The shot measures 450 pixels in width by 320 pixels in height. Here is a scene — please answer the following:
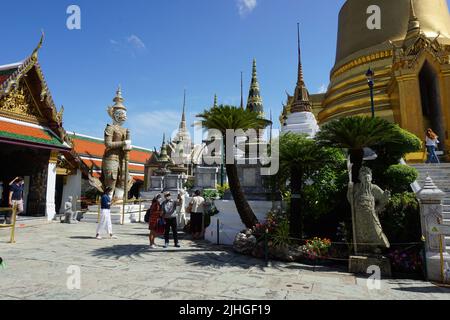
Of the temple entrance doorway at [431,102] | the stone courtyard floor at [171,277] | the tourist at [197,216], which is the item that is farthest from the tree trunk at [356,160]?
the temple entrance doorway at [431,102]

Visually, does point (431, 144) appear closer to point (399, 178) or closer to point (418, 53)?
point (399, 178)

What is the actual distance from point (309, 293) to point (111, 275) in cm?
362

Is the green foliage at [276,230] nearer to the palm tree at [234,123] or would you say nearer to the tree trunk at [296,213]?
the tree trunk at [296,213]

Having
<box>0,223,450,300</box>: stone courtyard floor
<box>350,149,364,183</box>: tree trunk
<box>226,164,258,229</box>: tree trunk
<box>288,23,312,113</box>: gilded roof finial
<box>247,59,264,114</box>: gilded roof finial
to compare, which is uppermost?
<box>247,59,264,114</box>: gilded roof finial

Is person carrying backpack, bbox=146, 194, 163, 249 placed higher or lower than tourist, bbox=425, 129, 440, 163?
lower

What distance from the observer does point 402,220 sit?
294 inches

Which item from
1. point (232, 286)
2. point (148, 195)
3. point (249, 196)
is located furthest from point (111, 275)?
point (148, 195)

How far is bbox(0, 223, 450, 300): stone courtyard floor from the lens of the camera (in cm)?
459

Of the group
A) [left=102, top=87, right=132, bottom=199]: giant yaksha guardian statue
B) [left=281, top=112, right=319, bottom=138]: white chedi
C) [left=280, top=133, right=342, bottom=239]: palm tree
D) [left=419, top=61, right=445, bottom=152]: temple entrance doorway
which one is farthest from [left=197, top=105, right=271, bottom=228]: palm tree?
[left=419, top=61, right=445, bottom=152]: temple entrance doorway

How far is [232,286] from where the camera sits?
5.05 meters

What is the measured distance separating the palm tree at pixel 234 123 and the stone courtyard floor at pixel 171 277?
4.12 ft

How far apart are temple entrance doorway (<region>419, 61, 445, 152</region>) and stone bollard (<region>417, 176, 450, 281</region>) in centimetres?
1084

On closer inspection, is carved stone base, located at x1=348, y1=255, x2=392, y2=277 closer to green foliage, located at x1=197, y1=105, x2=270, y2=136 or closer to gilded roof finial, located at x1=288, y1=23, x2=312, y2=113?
green foliage, located at x1=197, y1=105, x2=270, y2=136
